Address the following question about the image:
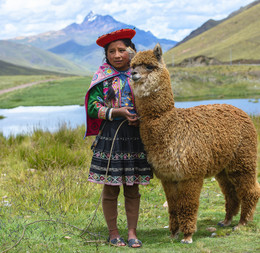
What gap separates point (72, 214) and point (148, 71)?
91.9 inches

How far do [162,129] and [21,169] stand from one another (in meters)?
4.27

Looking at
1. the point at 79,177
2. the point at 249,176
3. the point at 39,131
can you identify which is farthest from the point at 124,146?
the point at 39,131

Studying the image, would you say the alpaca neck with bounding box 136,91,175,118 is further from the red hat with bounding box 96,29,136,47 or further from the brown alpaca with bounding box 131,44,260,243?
the red hat with bounding box 96,29,136,47

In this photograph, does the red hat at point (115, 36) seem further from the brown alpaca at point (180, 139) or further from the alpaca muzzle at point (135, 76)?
the alpaca muzzle at point (135, 76)

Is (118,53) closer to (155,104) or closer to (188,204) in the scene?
(155,104)

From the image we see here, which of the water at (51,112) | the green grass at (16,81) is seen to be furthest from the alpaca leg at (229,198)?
the green grass at (16,81)

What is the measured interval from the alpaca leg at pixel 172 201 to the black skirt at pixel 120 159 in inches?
8.7

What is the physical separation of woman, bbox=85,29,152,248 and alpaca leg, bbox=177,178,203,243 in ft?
1.21

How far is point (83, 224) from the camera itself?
13.8 ft

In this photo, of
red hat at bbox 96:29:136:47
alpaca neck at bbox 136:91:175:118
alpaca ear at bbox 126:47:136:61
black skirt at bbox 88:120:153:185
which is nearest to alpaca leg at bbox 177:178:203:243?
black skirt at bbox 88:120:153:185

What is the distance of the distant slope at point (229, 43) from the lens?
76.9 meters

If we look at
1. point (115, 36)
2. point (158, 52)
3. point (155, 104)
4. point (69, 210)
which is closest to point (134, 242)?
point (155, 104)

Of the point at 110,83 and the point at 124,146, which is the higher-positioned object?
the point at 110,83

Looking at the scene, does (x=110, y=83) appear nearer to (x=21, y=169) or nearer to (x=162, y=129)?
(x=162, y=129)
